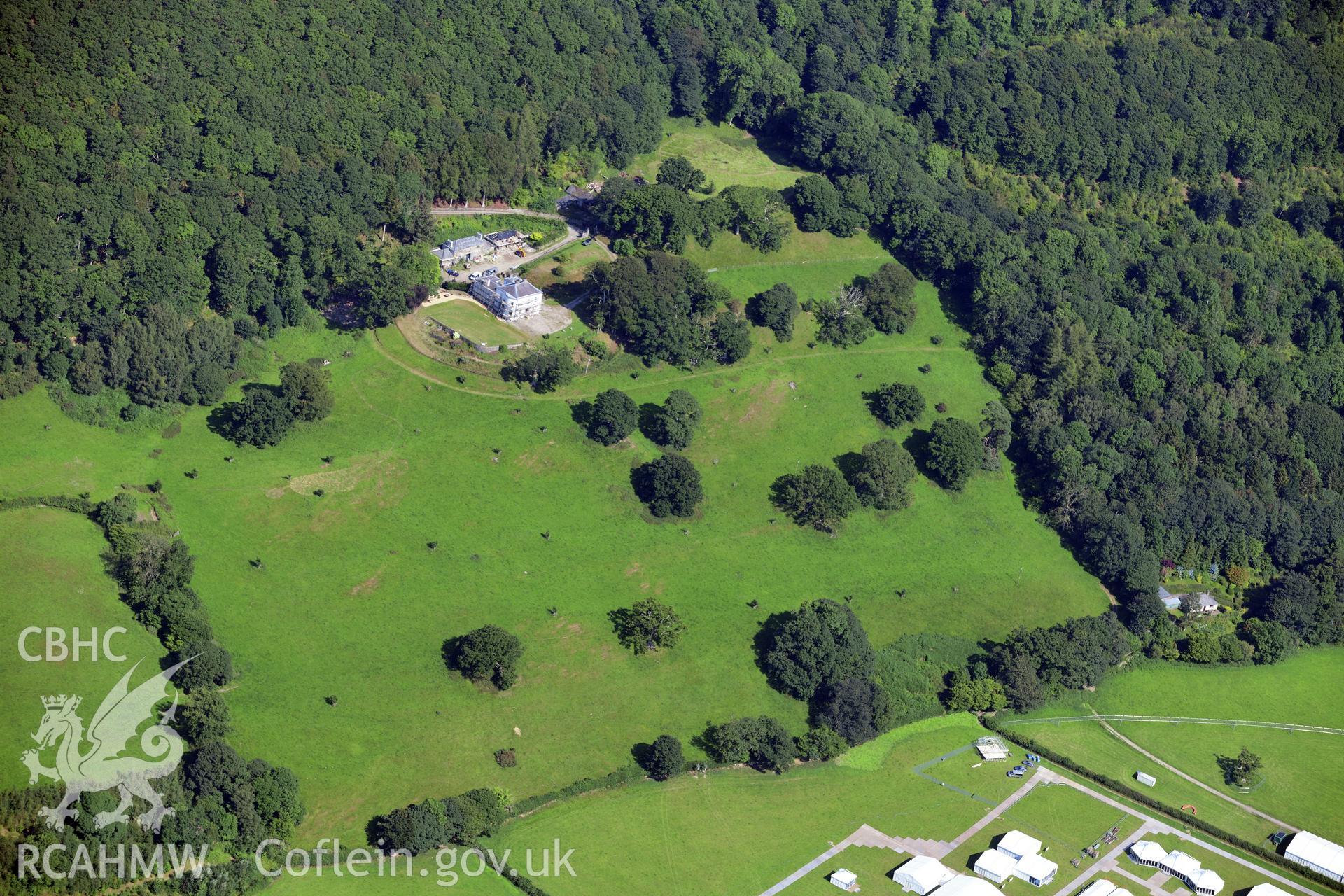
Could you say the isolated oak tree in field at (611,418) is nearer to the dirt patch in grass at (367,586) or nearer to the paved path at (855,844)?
the dirt patch in grass at (367,586)

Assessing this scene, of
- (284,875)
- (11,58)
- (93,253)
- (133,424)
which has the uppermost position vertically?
(11,58)

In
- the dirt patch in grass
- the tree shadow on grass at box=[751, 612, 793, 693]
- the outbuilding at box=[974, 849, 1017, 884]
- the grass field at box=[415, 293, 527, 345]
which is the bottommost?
the outbuilding at box=[974, 849, 1017, 884]

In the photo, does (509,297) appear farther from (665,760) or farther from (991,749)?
(991,749)

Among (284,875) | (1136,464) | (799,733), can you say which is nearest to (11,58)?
(284,875)

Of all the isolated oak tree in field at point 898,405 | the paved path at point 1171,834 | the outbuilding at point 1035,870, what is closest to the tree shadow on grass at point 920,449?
the isolated oak tree in field at point 898,405

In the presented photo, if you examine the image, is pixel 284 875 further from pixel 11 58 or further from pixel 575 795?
pixel 11 58

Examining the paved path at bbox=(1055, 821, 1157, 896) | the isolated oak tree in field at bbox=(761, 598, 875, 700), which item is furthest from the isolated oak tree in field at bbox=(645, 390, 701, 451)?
the paved path at bbox=(1055, 821, 1157, 896)

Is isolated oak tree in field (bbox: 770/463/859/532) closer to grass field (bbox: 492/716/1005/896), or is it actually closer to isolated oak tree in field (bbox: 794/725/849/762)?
isolated oak tree in field (bbox: 794/725/849/762)
